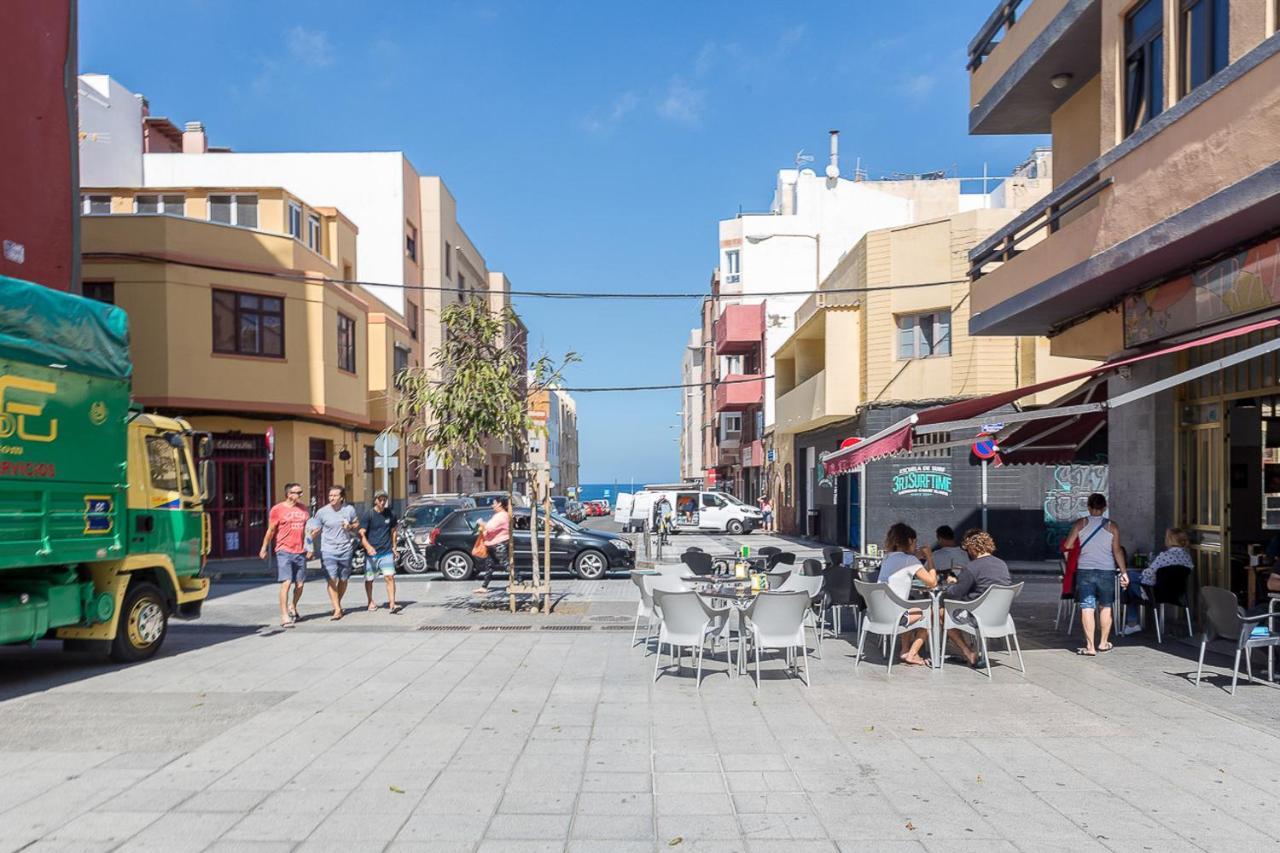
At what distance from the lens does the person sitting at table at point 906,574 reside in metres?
9.73

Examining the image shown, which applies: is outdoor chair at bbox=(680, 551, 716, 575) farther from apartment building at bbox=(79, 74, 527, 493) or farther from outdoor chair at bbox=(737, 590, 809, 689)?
apartment building at bbox=(79, 74, 527, 493)

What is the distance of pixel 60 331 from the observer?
875cm

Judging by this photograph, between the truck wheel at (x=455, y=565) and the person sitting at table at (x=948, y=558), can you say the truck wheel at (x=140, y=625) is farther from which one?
the truck wheel at (x=455, y=565)

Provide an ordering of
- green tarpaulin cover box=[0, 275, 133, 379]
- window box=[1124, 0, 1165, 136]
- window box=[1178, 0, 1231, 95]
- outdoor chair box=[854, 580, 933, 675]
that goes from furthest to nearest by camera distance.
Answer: window box=[1124, 0, 1165, 136] < outdoor chair box=[854, 580, 933, 675] < window box=[1178, 0, 1231, 95] < green tarpaulin cover box=[0, 275, 133, 379]

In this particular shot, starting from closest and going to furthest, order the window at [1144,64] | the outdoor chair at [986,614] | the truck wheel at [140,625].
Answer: the outdoor chair at [986,614], the truck wheel at [140,625], the window at [1144,64]

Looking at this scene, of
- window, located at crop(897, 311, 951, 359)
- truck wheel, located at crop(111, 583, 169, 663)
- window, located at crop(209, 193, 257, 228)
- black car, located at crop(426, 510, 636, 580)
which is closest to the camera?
truck wheel, located at crop(111, 583, 169, 663)

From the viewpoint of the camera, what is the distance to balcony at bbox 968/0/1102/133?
11844 mm

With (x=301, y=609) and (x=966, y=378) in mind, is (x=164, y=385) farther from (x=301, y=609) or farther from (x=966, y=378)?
(x=966, y=378)

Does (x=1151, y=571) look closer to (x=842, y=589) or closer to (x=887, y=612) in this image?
(x=842, y=589)

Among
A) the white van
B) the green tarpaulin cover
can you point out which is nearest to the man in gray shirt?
the green tarpaulin cover

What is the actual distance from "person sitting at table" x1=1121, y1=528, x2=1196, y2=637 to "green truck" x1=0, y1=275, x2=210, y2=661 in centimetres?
1070

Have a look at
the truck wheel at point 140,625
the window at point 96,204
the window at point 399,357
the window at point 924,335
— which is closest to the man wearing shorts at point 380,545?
the truck wheel at point 140,625

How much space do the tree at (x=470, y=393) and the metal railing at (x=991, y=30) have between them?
7.60 metres

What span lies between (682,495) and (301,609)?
22127 mm
